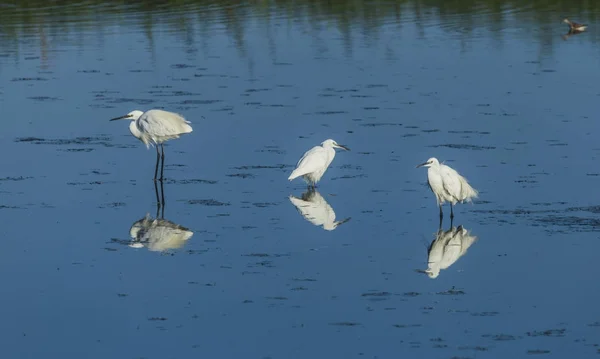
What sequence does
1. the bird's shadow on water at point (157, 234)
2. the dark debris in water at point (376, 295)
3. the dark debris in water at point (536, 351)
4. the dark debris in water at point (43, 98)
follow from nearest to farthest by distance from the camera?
the dark debris in water at point (536, 351)
the dark debris in water at point (376, 295)
the bird's shadow on water at point (157, 234)
the dark debris in water at point (43, 98)

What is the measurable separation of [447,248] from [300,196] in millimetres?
2971

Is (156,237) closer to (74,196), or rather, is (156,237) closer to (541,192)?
(74,196)

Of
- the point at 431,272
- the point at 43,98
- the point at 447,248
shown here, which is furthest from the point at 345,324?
the point at 43,98

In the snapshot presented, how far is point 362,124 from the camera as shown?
1847 centimetres

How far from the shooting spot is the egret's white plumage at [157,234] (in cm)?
1214

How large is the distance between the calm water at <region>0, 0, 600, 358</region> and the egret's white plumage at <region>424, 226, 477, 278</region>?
0.20ft

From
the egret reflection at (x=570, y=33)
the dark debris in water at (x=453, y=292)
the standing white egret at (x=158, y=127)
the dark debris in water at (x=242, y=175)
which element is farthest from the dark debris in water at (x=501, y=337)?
→ the egret reflection at (x=570, y=33)

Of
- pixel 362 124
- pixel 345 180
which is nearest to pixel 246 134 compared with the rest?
pixel 362 124

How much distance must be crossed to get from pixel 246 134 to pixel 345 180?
124 inches

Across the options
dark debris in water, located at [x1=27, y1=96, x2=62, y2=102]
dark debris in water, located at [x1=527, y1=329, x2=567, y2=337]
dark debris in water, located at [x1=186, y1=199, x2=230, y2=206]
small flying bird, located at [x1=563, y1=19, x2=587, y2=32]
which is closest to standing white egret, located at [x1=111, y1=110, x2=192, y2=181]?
dark debris in water, located at [x1=186, y1=199, x2=230, y2=206]

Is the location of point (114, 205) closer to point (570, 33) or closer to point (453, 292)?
point (453, 292)

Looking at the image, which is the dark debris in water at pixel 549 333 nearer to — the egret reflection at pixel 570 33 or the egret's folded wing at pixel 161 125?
the egret's folded wing at pixel 161 125

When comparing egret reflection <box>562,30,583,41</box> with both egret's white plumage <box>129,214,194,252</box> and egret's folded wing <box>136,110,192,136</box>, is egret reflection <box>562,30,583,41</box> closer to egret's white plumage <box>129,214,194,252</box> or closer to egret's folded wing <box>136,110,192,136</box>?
egret's folded wing <box>136,110,192,136</box>

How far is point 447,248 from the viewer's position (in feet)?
38.8
